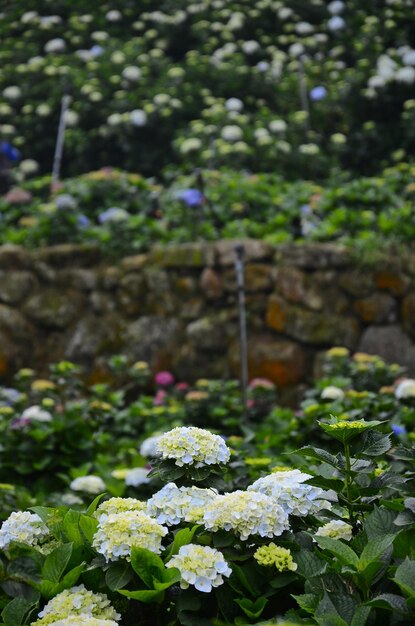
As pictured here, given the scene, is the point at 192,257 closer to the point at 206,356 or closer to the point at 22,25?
the point at 206,356

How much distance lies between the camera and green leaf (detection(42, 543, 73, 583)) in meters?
1.34

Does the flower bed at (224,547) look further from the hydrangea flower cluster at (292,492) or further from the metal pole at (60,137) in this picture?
the metal pole at (60,137)

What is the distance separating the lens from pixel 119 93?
294 inches

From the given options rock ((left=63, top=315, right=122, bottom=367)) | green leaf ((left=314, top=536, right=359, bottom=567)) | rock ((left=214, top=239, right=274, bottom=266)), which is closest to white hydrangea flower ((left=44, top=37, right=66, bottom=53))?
rock ((left=63, top=315, right=122, bottom=367))

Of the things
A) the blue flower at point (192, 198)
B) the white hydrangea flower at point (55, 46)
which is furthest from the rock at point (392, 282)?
the white hydrangea flower at point (55, 46)

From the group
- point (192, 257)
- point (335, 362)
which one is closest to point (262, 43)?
point (192, 257)

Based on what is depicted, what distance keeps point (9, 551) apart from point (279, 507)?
480 mm

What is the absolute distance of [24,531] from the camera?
4.80ft

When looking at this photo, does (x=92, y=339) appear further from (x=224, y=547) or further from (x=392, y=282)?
(x=224, y=547)

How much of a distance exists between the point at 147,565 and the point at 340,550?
1.01ft

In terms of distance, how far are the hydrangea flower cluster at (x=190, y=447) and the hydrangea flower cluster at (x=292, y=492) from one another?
3.8 inches

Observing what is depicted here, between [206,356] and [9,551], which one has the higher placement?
[9,551]

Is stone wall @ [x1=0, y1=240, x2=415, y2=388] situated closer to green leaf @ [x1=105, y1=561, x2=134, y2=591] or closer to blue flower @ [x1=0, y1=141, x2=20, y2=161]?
blue flower @ [x1=0, y1=141, x2=20, y2=161]

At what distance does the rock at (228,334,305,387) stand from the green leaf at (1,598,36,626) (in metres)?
3.37
